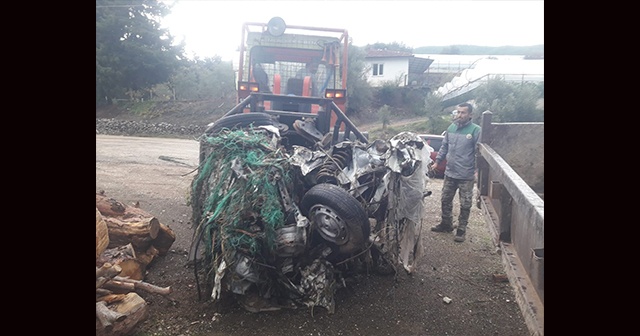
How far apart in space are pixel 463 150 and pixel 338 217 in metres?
2.84

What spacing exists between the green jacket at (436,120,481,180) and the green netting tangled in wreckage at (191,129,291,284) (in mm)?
2695

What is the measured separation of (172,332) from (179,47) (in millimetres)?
24721

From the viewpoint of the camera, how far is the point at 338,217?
3.20m

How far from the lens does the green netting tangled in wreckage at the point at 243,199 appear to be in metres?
3.11

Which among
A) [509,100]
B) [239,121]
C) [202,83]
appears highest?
[202,83]

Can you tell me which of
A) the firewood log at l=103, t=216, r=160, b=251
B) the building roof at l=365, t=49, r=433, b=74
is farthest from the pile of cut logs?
the building roof at l=365, t=49, r=433, b=74

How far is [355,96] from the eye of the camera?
87.7 feet

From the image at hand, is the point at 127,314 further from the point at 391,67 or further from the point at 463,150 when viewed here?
the point at 391,67

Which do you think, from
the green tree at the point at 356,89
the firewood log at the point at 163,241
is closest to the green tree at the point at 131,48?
the green tree at the point at 356,89

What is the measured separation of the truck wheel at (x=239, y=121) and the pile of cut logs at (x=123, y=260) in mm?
1130

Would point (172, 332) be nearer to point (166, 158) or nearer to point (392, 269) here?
point (392, 269)

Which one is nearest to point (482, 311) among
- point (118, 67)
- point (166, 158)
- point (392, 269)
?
point (392, 269)

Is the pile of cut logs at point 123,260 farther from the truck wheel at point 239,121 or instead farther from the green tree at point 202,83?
the green tree at point 202,83

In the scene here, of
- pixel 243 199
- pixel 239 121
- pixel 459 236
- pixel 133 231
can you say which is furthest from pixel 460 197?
pixel 133 231
